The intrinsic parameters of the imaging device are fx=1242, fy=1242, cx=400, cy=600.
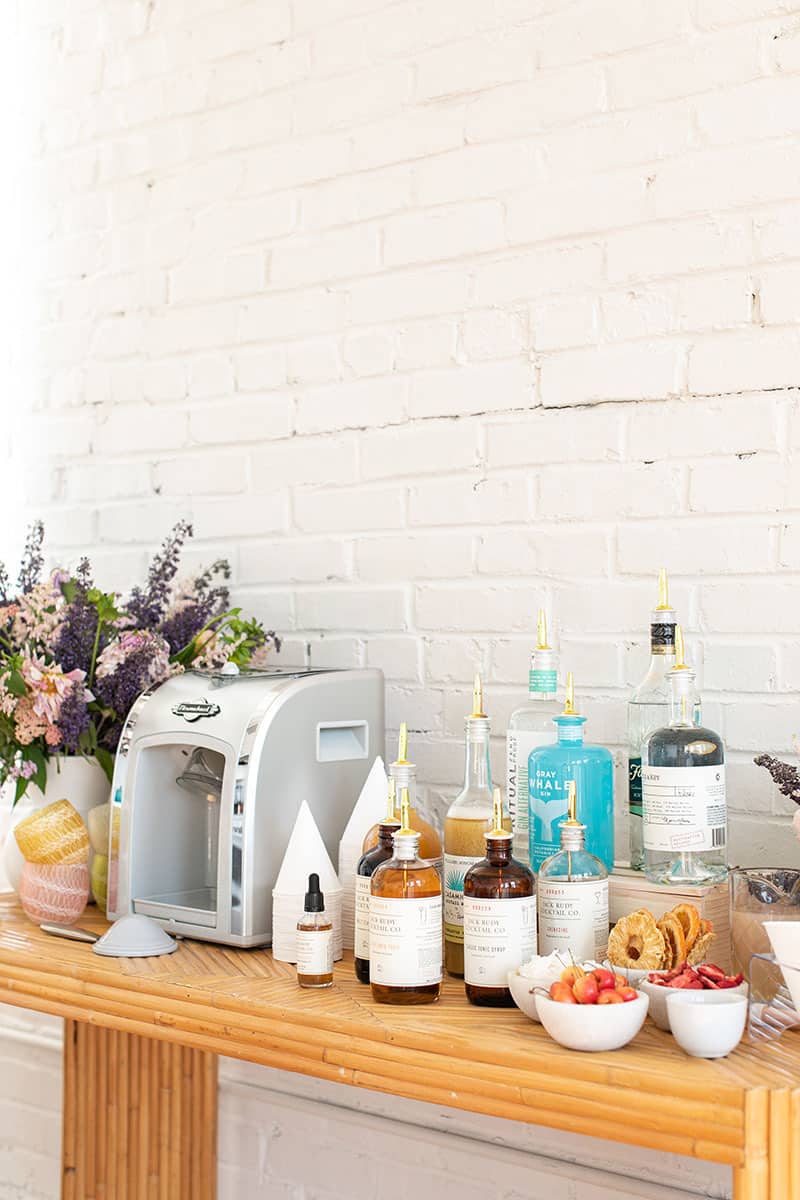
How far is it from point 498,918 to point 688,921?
18 cm

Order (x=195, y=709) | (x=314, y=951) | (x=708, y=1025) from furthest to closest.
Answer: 1. (x=195, y=709)
2. (x=314, y=951)
3. (x=708, y=1025)

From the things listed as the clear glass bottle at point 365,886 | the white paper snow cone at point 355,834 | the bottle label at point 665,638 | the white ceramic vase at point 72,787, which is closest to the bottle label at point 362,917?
the clear glass bottle at point 365,886

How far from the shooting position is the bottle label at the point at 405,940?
1155 mm

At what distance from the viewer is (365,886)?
1.25 meters

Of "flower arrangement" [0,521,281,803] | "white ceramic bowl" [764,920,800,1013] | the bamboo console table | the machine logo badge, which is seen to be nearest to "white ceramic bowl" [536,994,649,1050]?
the bamboo console table

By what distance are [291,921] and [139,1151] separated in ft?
2.14

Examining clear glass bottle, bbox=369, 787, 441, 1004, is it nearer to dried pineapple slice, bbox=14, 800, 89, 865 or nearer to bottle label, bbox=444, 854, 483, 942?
bottle label, bbox=444, 854, 483, 942

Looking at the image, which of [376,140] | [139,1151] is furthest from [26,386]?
[139,1151]

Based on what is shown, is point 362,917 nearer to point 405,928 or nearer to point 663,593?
point 405,928

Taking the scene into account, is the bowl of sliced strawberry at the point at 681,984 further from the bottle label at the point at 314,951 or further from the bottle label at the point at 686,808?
the bottle label at the point at 314,951

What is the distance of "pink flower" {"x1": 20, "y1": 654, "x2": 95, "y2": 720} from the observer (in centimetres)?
152

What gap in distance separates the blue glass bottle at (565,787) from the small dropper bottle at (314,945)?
0.79 feet

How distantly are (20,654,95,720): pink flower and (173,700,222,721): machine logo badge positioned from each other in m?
0.15

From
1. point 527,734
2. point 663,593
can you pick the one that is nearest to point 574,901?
point 527,734
